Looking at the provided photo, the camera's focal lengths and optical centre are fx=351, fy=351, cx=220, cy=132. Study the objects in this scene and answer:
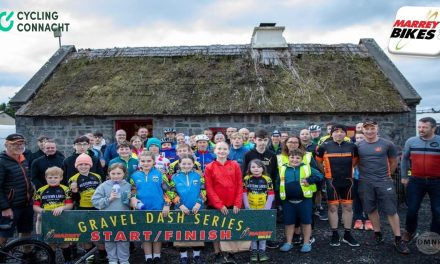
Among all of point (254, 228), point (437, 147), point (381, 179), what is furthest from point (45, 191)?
point (437, 147)

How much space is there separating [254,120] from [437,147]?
19.4 feet

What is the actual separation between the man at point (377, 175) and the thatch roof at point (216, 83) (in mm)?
5078

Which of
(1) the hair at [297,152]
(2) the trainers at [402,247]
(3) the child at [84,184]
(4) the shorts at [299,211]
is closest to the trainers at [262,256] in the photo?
(4) the shorts at [299,211]

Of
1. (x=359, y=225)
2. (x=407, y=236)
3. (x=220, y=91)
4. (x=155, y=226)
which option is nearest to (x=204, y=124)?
(x=220, y=91)

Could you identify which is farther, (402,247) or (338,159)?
(338,159)

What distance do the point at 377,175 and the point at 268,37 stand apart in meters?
9.33

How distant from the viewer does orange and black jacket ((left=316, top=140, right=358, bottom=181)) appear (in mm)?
5285

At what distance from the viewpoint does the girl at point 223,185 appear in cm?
469

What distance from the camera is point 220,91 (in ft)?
36.9

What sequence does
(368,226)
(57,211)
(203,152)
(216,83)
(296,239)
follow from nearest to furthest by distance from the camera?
(57,211), (296,239), (203,152), (368,226), (216,83)

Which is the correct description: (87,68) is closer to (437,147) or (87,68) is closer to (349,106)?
(349,106)

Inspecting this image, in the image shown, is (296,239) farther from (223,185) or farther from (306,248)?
(223,185)

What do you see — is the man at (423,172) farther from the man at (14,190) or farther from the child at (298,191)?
the man at (14,190)

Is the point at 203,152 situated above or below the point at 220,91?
below
